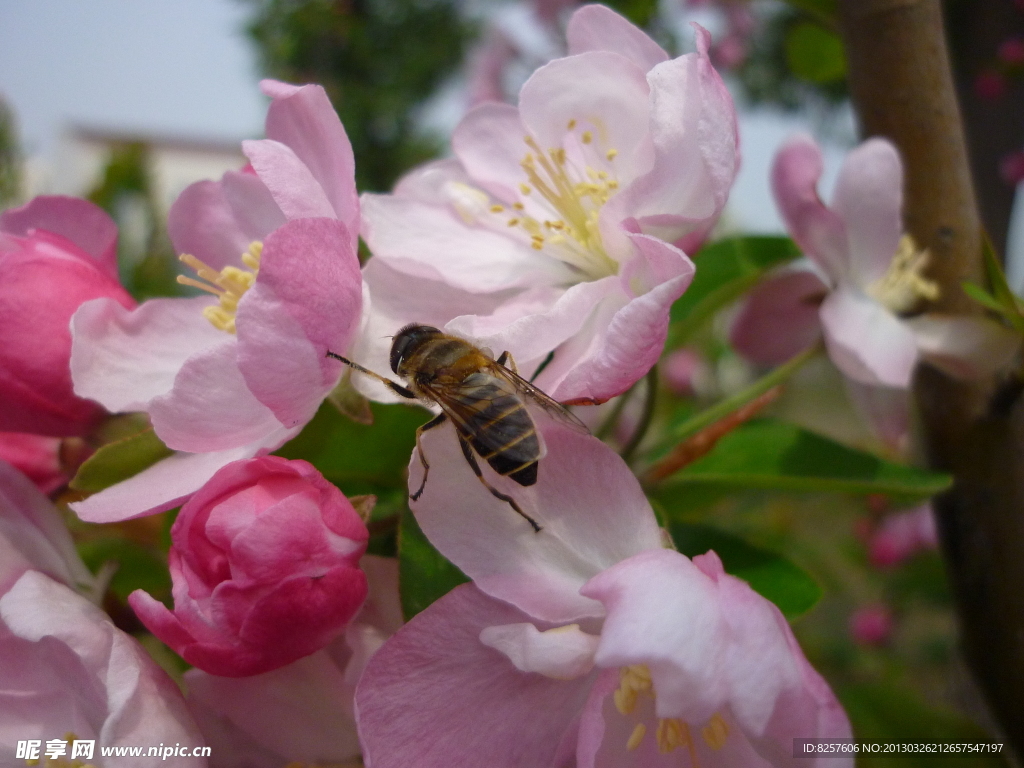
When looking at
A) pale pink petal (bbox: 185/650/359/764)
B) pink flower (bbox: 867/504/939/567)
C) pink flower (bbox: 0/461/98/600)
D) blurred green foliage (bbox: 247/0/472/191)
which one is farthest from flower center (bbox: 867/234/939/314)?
blurred green foliage (bbox: 247/0/472/191)

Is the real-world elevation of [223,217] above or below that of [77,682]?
above

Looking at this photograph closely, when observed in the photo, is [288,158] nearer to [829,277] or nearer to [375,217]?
[375,217]

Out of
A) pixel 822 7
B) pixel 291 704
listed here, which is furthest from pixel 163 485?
pixel 822 7

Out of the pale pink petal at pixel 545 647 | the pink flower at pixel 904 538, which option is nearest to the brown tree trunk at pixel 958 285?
the pale pink petal at pixel 545 647

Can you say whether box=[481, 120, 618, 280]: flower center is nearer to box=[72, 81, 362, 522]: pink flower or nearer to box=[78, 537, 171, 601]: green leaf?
box=[72, 81, 362, 522]: pink flower

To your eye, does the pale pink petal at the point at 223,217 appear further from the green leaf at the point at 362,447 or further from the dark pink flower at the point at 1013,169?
the dark pink flower at the point at 1013,169

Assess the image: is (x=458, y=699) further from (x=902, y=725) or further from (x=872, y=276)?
(x=902, y=725)
